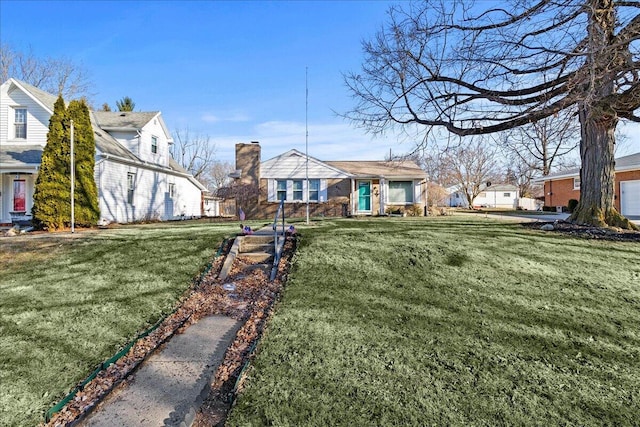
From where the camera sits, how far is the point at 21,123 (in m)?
15.1

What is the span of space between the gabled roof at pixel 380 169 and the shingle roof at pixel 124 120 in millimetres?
10577

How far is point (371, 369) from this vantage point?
313cm

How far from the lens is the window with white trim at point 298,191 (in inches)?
800

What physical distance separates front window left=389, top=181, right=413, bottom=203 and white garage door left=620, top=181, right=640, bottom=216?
11304mm

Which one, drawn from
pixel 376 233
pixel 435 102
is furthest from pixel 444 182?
pixel 376 233

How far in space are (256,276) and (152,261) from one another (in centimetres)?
220

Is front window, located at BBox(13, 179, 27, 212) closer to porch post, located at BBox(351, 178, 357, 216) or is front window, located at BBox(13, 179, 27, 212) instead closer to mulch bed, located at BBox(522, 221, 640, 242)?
porch post, located at BBox(351, 178, 357, 216)

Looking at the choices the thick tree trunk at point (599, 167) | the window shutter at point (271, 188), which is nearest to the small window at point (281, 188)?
the window shutter at point (271, 188)

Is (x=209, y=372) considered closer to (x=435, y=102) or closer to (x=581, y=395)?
(x=581, y=395)

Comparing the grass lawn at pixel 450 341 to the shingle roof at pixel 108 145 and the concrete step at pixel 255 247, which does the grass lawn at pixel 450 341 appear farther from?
the shingle roof at pixel 108 145

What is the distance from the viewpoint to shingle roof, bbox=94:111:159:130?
17750 millimetres

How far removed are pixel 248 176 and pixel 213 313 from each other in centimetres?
1574

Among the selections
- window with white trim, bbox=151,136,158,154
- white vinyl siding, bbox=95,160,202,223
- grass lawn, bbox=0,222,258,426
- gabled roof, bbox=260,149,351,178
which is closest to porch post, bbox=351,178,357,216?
gabled roof, bbox=260,149,351,178

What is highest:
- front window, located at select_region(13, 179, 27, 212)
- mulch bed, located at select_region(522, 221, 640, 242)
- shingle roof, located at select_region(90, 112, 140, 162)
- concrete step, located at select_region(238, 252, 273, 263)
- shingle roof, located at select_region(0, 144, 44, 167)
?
shingle roof, located at select_region(90, 112, 140, 162)
